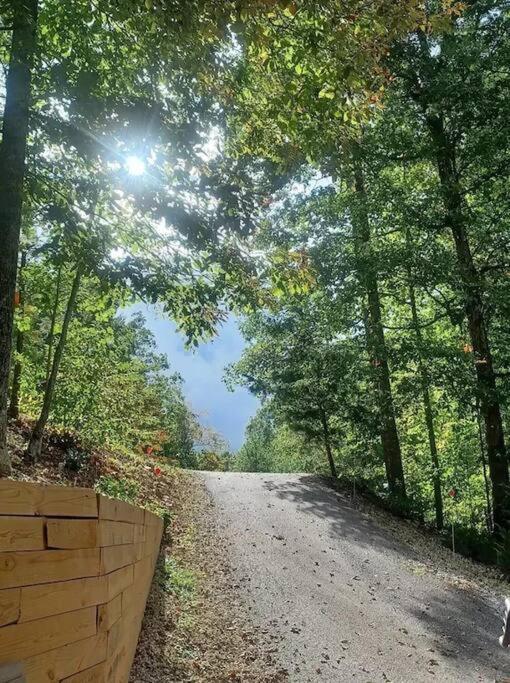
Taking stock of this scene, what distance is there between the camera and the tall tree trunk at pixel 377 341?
1104cm

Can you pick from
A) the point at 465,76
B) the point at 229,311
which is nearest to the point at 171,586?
the point at 229,311

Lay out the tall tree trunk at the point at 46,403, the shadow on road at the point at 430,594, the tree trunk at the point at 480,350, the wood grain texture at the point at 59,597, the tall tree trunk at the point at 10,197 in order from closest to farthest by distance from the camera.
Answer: the wood grain texture at the point at 59,597, the tall tree trunk at the point at 10,197, the shadow on road at the point at 430,594, the tall tree trunk at the point at 46,403, the tree trunk at the point at 480,350

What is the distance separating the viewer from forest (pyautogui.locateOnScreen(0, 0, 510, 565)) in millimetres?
5086

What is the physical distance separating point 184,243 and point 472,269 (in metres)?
7.13

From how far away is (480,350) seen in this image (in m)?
11.9

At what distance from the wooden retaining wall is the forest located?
3.09 m

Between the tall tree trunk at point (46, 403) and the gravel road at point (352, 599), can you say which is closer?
the gravel road at point (352, 599)

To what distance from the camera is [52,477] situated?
791 centimetres

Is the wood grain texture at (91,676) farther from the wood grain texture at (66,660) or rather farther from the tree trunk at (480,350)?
the tree trunk at (480,350)

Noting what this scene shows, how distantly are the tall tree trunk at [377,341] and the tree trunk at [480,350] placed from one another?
5.61ft

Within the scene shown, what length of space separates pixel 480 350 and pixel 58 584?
11498mm

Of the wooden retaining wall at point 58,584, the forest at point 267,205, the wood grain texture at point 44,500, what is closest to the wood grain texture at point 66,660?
the wooden retaining wall at point 58,584

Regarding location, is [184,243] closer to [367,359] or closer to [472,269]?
[472,269]

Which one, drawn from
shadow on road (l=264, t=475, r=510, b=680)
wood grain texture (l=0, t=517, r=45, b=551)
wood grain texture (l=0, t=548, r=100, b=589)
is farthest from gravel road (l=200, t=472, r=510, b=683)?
wood grain texture (l=0, t=517, r=45, b=551)
